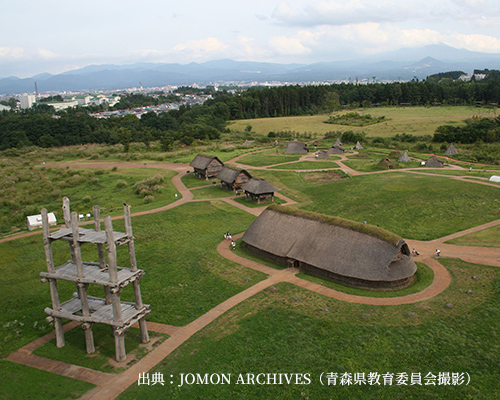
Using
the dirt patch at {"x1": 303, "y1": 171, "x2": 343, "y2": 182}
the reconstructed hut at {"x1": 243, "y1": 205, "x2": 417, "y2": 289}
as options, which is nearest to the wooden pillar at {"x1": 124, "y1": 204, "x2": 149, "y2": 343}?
the reconstructed hut at {"x1": 243, "y1": 205, "x2": 417, "y2": 289}

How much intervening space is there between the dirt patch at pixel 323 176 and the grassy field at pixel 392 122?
45630 millimetres

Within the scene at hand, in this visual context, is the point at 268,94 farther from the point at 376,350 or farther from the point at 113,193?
the point at 376,350

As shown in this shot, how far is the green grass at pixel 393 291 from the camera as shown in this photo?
2523cm

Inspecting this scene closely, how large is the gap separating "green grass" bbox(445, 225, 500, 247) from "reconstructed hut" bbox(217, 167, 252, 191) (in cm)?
2921

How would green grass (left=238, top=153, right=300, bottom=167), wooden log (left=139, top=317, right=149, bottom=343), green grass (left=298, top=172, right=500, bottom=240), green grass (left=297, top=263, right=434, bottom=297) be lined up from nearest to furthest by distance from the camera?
wooden log (left=139, top=317, right=149, bottom=343), green grass (left=297, top=263, right=434, bottom=297), green grass (left=298, top=172, right=500, bottom=240), green grass (left=238, top=153, right=300, bottom=167)

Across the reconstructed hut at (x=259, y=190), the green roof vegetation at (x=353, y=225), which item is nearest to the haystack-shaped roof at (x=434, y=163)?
the reconstructed hut at (x=259, y=190)

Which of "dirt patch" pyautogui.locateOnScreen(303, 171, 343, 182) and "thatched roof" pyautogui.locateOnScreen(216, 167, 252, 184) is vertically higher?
"thatched roof" pyautogui.locateOnScreen(216, 167, 252, 184)

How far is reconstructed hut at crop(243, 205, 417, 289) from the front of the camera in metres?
25.8

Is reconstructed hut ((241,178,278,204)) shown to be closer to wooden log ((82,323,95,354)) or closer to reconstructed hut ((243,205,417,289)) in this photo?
reconstructed hut ((243,205,417,289))

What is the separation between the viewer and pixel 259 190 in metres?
47.1

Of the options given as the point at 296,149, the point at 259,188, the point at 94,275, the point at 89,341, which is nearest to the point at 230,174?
the point at 259,188

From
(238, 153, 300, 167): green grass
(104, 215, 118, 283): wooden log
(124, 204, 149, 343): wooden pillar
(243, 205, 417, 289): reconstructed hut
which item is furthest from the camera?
(238, 153, 300, 167): green grass

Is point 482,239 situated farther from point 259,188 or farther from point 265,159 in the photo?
point 265,159

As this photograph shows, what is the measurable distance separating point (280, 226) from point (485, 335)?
16346 mm
